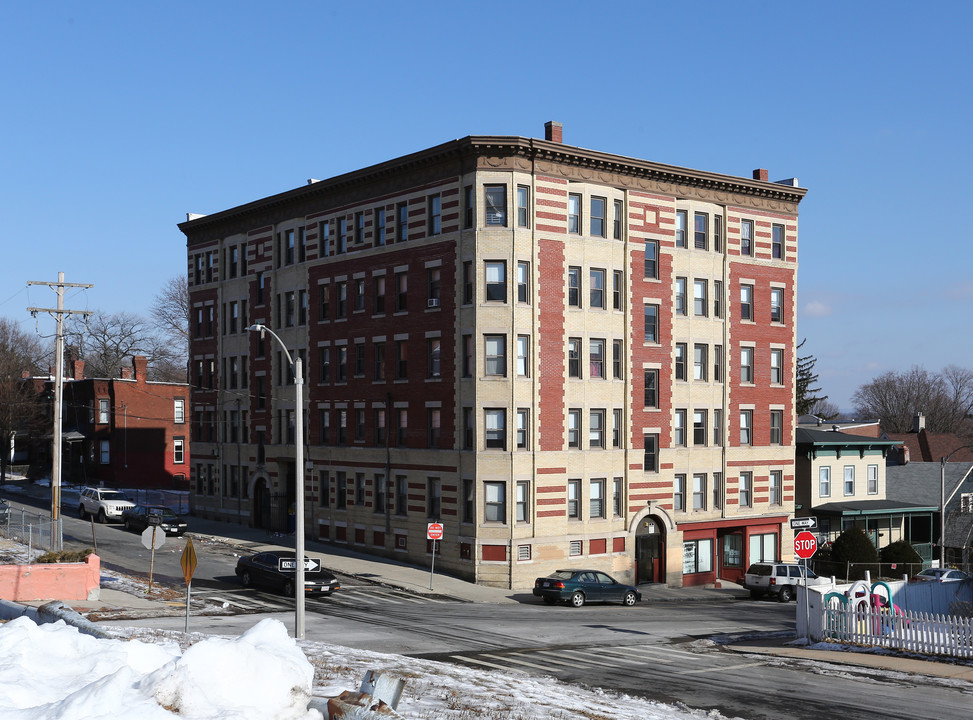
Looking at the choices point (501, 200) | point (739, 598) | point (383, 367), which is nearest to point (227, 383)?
point (383, 367)

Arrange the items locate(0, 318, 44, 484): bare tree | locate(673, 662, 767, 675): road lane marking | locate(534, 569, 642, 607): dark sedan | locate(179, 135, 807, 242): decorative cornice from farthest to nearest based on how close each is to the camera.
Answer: locate(0, 318, 44, 484): bare tree
locate(179, 135, 807, 242): decorative cornice
locate(534, 569, 642, 607): dark sedan
locate(673, 662, 767, 675): road lane marking

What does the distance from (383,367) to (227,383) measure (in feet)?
55.1

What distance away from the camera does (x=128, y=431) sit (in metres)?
76.6

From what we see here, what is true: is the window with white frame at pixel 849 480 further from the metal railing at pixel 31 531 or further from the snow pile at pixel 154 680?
the snow pile at pixel 154 680

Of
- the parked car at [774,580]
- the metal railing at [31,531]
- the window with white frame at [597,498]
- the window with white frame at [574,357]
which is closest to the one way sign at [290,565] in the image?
the metal railing at [31,531]

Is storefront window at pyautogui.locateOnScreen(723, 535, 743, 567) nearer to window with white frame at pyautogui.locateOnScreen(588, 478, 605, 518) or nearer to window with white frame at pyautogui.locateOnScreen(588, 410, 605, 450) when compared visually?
window with white frame at pyautogui.locateOnScreen(588, 478, 605, 518)

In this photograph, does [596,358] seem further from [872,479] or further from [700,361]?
[872,479]

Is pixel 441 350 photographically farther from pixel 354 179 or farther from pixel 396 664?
pixel 396 664

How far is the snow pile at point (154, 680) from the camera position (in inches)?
372

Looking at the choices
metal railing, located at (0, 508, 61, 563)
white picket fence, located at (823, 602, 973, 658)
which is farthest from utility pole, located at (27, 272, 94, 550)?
white picket fence, located at (823, 602, 973, 658)

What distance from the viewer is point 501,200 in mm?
44625

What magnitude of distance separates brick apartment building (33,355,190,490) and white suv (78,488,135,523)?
16.2 m

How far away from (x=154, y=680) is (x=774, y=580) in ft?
135

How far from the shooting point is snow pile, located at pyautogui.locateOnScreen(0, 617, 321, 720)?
31.0 feet
